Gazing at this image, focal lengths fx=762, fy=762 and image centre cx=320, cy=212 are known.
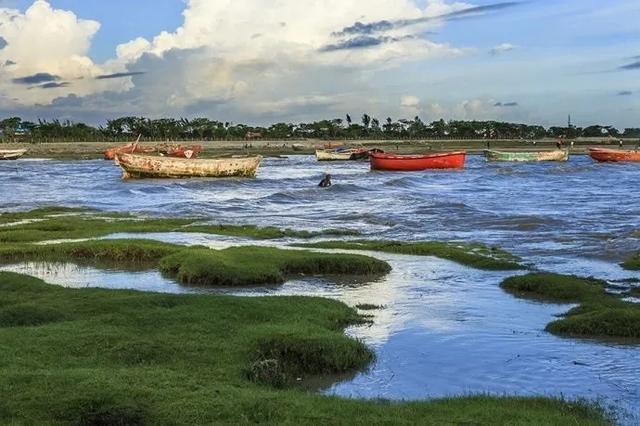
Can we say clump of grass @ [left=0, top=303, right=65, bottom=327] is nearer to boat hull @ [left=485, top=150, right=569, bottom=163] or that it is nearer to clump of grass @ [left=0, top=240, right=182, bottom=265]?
clump of grass @ [left=0, top=240, right=182, bottom=265]

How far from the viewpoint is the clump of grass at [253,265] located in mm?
17328

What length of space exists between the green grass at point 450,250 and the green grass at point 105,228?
3.34 m

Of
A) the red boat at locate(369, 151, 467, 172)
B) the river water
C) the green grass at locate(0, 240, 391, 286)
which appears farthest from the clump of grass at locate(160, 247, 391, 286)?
the red boat at locate(369, 151, 467, 172)

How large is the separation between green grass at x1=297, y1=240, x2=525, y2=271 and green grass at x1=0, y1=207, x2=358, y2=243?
334 centimetres

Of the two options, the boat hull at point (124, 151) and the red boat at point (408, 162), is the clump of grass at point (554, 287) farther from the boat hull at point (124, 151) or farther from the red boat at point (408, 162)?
the boat hull at point (124, 151)

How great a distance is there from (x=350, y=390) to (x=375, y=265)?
31.7ft

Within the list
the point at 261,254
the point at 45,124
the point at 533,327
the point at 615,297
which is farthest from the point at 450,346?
the point at 45,124

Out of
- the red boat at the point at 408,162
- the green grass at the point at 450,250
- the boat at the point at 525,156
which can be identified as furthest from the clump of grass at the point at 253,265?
the boat at the point at 525,156

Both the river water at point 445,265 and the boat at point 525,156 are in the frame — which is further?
the boat at point 525,156

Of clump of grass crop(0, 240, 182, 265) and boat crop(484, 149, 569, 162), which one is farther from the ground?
clump of grass crop(0, 240, 182, 265)

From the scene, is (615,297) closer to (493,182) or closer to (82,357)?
(82,357)

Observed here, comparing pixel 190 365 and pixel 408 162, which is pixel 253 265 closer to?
pixel 190 365

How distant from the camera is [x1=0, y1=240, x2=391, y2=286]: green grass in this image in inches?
687

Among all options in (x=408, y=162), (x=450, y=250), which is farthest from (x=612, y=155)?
(x=450, y=250)
